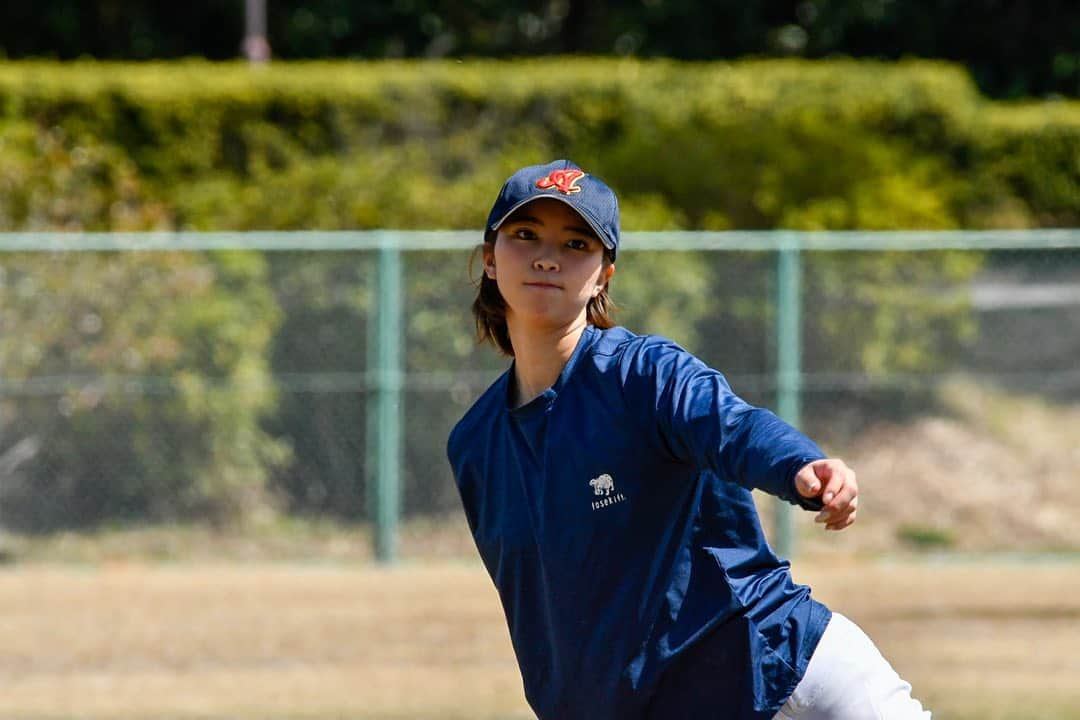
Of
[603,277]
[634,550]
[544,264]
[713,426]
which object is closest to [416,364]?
[603,277]

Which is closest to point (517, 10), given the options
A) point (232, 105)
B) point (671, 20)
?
point (671, 20)

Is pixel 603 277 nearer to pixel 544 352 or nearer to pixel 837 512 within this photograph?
pixel 544 352

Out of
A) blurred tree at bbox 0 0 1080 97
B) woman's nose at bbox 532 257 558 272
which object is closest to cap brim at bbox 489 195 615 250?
woman's nose at bbox 532 257 558 272

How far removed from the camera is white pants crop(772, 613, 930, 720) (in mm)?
3273

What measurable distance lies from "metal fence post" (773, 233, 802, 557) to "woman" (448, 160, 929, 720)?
8127 mm

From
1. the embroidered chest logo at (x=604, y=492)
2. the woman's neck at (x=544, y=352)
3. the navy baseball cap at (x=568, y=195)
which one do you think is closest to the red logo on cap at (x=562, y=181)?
the navy baseball cap at (x=568, y=195)

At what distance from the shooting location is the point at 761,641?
3311 millimetres

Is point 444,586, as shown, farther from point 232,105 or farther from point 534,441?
point 534,441

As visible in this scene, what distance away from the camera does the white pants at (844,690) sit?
3273mm

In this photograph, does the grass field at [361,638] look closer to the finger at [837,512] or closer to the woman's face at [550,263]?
the woman's face at [550,263]

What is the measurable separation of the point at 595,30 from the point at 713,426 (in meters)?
18.6

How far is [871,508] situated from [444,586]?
3003 mm

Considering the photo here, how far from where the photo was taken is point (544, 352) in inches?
139

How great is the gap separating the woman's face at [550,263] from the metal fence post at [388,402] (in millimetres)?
8095
